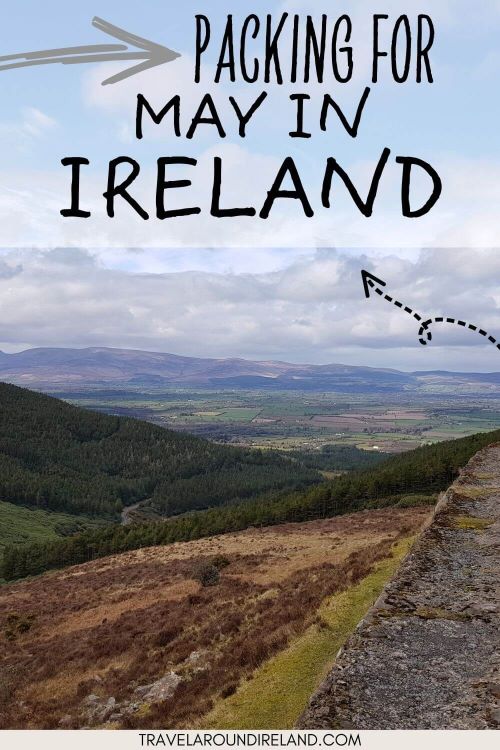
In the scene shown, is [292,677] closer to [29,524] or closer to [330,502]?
[330,502]

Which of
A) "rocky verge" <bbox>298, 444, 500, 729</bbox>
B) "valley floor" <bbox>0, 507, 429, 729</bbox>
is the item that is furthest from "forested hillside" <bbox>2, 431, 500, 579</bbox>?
"rocky verge" <bbox>298, 444, 500, 729</bbox>

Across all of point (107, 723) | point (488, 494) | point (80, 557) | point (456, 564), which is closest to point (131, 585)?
point (107, 723)

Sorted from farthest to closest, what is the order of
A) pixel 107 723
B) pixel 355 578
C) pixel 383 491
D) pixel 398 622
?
Answer: 1. pixel 383 491
2. pixel 355 578
3. pixel 107 723
4. pixel 398 622

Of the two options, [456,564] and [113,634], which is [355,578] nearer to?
[456,564]

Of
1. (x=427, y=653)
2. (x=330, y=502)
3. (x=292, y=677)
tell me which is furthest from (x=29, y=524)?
(x=427, y=653)

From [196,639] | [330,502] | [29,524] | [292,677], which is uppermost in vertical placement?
[292,677]

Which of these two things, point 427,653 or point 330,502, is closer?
point 427,653
